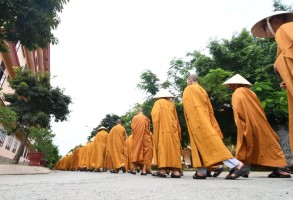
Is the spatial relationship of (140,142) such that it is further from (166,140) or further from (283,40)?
(283,40)

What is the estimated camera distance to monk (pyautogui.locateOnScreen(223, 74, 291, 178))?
561 cm

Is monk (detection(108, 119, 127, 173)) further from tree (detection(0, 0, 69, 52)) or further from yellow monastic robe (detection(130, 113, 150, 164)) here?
tree (detection(0, 0, 69, 52))

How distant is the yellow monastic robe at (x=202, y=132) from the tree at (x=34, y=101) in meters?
10.3

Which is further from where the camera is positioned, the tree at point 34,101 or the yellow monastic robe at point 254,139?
the tree at point 34,101

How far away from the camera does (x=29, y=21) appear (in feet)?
23.4

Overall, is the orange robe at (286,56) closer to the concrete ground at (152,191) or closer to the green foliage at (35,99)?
the concrete ground at (152,191)

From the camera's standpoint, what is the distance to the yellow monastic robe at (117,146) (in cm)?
1127

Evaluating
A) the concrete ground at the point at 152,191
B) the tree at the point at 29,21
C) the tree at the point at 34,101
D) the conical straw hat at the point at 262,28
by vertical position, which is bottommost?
the concrete ground at the point at 152,191

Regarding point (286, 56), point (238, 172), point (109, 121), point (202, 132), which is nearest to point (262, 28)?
point (286, 56)

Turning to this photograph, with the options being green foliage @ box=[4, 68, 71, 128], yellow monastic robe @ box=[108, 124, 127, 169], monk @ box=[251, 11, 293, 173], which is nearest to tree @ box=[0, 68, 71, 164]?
green foliage @ box=[4, 68, 71, 128]

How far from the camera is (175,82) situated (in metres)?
19.1

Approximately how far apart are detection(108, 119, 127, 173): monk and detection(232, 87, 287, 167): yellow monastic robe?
6.06 m

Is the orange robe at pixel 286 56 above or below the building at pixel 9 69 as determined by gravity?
below

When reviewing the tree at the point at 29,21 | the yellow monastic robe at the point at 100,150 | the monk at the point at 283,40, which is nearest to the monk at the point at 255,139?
the monk at the point at 283,40
